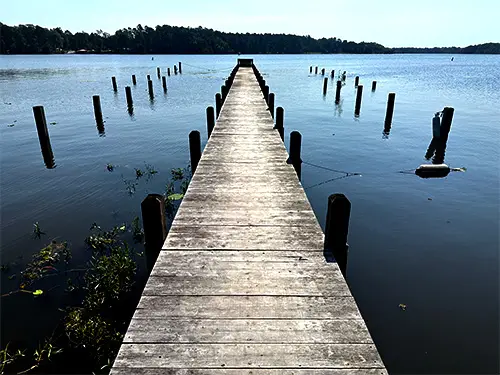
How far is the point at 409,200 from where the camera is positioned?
1055cm

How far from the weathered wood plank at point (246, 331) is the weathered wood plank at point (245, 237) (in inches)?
51.0

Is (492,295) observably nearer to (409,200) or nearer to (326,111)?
(409,200)

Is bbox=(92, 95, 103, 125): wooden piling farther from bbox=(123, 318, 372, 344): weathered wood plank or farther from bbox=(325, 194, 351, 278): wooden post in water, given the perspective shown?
bbox=(123, 318, 372, 344): weathered wood plank

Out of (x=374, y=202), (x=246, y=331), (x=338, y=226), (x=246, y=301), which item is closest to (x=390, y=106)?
(x=374, y=202)

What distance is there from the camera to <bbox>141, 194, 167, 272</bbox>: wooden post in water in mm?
4117

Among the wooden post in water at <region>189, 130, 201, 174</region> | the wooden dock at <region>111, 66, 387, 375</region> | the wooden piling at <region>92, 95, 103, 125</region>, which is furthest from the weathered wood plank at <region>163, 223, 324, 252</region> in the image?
the wooden piling at <region>92, 95, 103, 125</region>

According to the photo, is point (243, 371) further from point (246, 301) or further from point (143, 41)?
point (143, 41)

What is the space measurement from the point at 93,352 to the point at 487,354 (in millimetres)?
6147

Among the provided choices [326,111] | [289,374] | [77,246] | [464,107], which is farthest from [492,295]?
[464,107]

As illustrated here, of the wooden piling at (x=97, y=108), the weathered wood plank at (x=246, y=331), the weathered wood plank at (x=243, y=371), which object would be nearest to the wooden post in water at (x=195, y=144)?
the weathered wood plank at (x=246, y=331)

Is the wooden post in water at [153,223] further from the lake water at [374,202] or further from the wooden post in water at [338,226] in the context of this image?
the lake water at [374,202]

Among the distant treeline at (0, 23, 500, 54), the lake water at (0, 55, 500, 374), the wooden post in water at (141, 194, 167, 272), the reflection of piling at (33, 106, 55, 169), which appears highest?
the distant treeline at (0, 23, 500, 54)

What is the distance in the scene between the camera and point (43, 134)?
1378 cm

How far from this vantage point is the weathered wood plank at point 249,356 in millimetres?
2748
